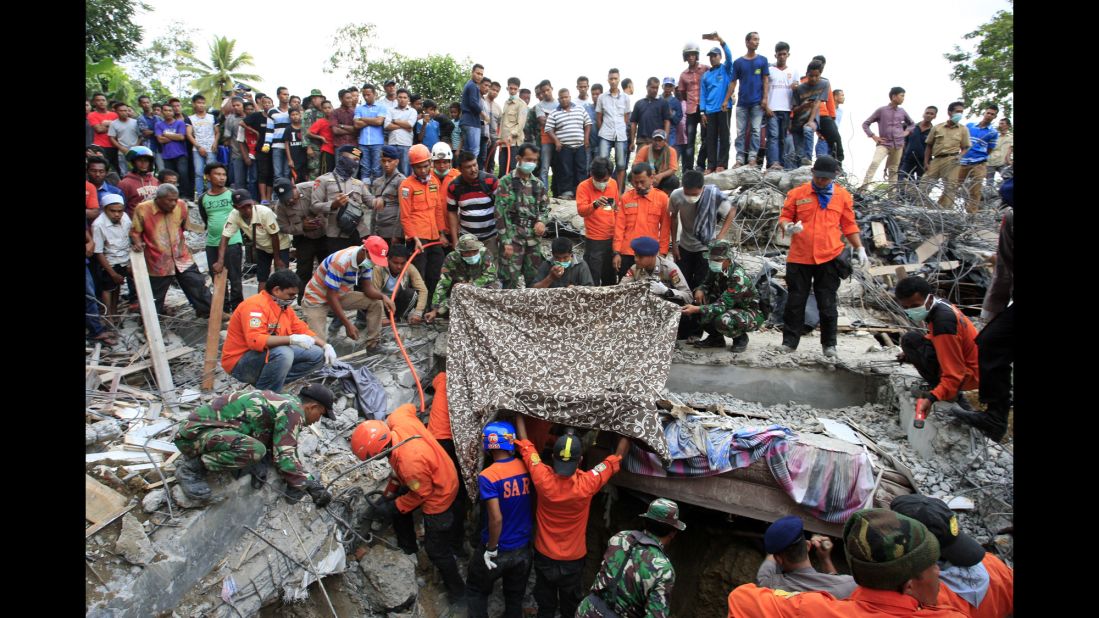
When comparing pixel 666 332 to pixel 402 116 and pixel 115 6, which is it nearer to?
pixel 402 116

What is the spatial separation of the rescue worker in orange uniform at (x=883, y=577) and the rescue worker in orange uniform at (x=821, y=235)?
4002 millimetres

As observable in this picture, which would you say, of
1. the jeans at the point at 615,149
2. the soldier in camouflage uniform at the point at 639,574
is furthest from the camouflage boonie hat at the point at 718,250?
the jeans at the point at 615,149

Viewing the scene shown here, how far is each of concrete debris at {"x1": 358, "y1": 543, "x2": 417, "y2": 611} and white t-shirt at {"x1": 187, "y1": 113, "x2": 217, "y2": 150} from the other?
28.6 ft

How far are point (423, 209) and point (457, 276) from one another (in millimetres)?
1176

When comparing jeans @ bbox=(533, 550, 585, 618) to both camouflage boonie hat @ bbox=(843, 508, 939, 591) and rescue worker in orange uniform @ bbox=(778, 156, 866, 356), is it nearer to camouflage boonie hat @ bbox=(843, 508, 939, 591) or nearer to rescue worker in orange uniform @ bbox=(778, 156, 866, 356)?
camouflage boonie hat @ bbox=(843, 508, 939, 591)

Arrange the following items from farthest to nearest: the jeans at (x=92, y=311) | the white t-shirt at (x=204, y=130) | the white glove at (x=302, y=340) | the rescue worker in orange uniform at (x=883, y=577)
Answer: the white t-shirt at (x=204, y=130) < the jeans at (x=92, y=311) < the white glove at (x=302, y=340) < the rescue worker in orange uniform at (x=883, y=577)

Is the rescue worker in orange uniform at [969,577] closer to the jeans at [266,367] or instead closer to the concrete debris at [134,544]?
the concrete debris at [134,544]

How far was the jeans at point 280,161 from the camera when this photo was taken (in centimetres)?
1066

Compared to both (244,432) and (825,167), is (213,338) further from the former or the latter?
(825,167)

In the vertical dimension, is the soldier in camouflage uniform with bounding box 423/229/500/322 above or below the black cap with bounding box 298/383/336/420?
above

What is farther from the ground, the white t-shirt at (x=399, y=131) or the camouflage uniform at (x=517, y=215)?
the white t-shirt at (x=399, y=131)

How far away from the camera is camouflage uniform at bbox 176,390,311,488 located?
454 cm

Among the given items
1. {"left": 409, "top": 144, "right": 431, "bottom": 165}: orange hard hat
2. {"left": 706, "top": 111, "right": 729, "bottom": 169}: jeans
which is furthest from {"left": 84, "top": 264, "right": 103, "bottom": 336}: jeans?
{"left": 706, "top": 111, "right": 729, "bottom": 169}: jeans
